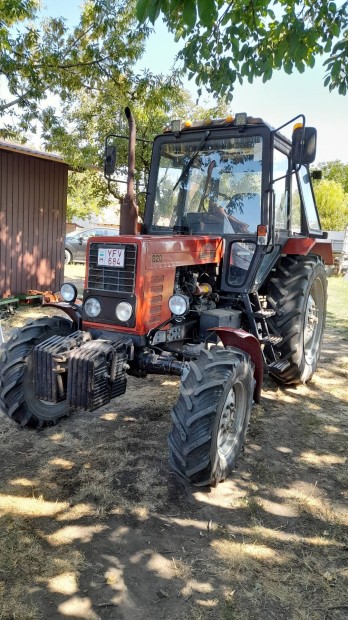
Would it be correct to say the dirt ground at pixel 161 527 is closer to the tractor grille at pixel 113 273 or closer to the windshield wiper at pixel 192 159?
the tractor grille at pixel 113 273

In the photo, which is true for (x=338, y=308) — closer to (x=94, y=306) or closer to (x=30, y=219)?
(x=30, y=219)

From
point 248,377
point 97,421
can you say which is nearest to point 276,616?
point 248,377

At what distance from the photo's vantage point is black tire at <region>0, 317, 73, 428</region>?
3664 mm

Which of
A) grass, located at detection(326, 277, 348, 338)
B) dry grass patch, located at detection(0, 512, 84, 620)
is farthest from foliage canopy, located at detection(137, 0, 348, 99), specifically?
grass, located at detection(326, 277, 348, 338)

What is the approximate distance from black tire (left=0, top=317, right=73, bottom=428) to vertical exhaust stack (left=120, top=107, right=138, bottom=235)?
111 centimetres

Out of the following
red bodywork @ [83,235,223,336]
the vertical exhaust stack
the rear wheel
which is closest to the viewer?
red bodywork @ [83,235,223,336]

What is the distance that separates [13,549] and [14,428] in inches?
64.9

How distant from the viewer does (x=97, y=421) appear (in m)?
4.29

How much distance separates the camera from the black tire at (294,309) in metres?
4.63

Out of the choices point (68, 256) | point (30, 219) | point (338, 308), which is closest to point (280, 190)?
point (30, 219)

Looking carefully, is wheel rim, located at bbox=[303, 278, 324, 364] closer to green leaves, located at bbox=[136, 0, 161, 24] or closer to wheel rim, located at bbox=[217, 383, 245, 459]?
wheel rim, located at bbox=[217, 383, 245, 459]

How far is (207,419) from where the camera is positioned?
116 inches

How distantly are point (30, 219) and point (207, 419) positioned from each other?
797 centimetres

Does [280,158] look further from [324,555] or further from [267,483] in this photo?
[324,555]
